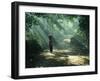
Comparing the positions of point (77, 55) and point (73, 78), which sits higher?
point (77, 55)

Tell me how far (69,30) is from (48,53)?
0.58ft

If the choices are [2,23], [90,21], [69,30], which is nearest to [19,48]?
[2,23]

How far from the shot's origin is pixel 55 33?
1637 millimetres

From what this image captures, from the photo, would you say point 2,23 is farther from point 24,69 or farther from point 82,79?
point 82,79

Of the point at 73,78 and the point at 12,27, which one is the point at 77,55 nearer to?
the point at 73,78

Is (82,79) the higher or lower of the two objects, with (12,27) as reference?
lower

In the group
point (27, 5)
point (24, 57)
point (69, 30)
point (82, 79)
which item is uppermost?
point (27, 5)

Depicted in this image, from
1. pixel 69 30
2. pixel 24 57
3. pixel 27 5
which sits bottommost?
pixel 24 57

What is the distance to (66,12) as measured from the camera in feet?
5.44

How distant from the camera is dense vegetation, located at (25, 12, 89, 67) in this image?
5.17ft

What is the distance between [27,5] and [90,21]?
0.40 meters

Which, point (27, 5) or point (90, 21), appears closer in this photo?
point (27, 5)

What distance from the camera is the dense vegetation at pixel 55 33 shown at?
158 centimetres

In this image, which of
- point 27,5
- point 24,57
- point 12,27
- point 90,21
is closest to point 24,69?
point 24,57
